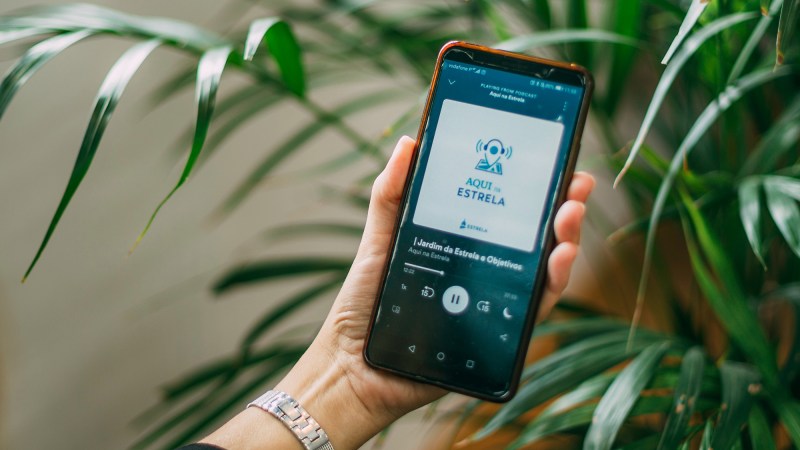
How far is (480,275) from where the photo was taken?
486mm

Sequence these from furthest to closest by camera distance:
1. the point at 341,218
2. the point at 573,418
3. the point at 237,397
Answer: the point at 341,218, the point at 237,397, the point at 573,418

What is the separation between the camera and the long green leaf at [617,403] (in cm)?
41

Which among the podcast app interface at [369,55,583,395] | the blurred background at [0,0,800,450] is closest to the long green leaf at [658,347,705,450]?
the blurred background at [0,0,800,450]

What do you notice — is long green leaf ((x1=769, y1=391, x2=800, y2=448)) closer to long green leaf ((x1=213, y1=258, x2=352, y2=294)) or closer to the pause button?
the pause button

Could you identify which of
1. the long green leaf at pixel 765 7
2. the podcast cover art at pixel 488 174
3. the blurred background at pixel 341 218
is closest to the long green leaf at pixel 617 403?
the blurred background at pixel 341 218

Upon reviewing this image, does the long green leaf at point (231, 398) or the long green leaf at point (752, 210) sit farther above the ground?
the long green leaf at point (752, 210)

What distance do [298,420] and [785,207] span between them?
34 cm

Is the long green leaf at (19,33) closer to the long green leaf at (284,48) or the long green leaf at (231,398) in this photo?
the long green leaf at (284,48)

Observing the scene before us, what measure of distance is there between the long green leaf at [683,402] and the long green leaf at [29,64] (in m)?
0.42

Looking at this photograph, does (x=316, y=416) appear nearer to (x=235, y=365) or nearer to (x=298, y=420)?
(x=298, y=420)

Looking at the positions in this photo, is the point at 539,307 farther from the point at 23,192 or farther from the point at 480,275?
the point at 23,192

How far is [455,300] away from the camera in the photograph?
Result: 493 mm

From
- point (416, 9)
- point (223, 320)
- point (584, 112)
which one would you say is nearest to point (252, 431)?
point (584, 112)

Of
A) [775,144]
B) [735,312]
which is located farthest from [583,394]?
[775,144]
